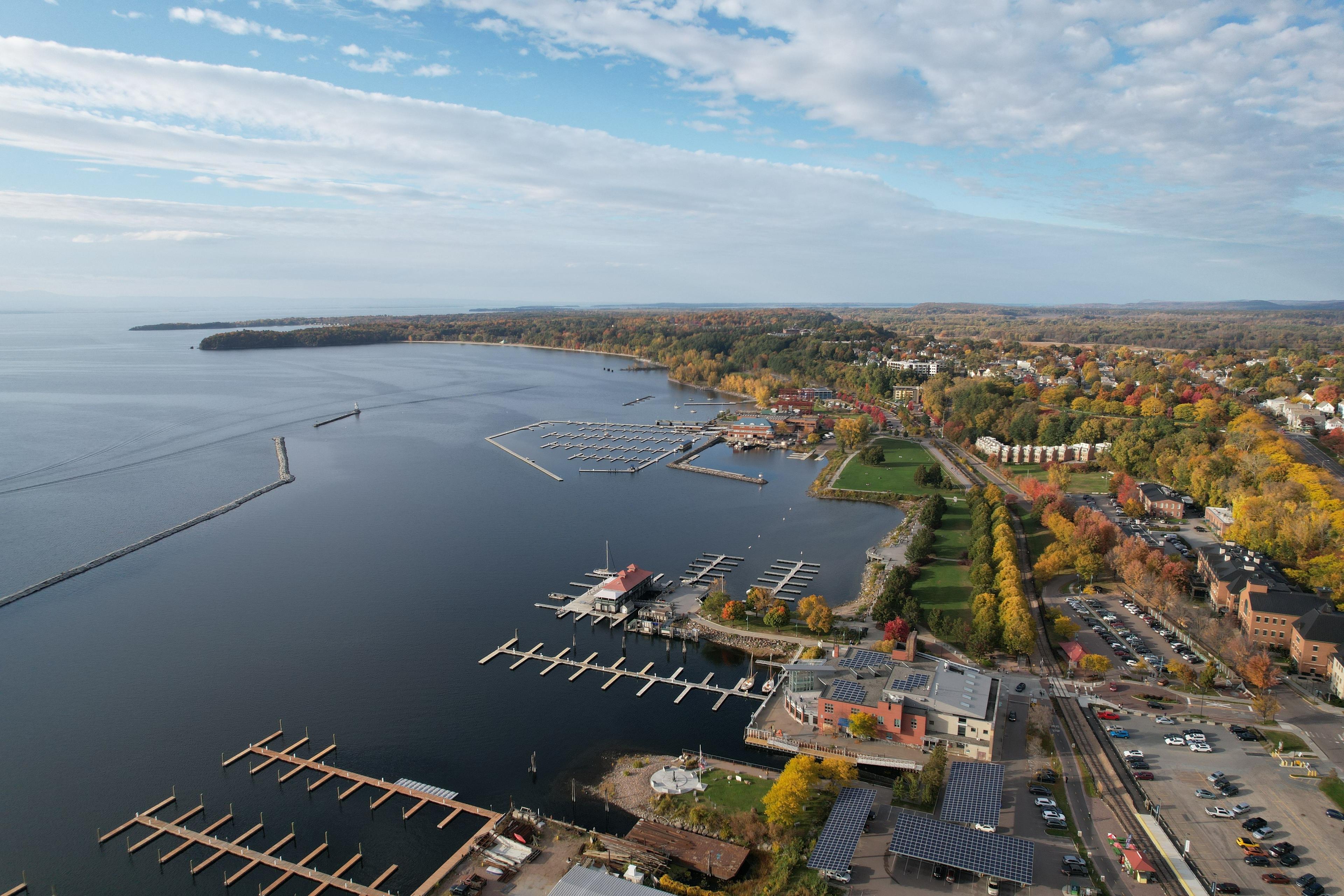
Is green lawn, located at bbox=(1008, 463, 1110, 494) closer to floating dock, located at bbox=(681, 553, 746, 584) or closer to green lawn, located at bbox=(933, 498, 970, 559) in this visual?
green lawn, located at bbox=(933, 498, 970, 559)

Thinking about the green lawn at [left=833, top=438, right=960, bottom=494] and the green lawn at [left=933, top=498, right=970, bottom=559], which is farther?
the green lawn at [left=833, top=438, right=960, bottom=494]

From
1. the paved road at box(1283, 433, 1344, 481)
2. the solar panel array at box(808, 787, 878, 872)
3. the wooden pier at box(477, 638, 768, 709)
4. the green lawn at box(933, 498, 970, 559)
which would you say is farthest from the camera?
the paved road at box(1283, 433, 1344, 481)

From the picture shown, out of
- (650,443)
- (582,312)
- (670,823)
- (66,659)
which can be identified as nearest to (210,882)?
(670,823)

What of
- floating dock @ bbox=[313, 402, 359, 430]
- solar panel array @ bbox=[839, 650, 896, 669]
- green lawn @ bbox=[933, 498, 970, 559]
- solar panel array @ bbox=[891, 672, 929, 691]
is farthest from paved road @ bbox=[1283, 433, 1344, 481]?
floating dock @ bbox=[313, 402, 359, 430]

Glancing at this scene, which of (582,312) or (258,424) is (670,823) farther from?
(582,312)

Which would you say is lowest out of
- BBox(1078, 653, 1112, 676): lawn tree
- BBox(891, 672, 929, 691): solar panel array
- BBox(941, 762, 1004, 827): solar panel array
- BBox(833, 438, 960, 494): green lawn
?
BBox(941, 762, 1004, 827): solar panel array

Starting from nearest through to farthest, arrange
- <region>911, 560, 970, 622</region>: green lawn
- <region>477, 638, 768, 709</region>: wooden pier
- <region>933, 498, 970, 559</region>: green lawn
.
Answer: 1. <region>477, 638, 768, 709</region>: wooden pier
2. <region>911, 560, 970, 622</region>: green lawn
3. <region>933, 498, 970, 559</region>: green lawn

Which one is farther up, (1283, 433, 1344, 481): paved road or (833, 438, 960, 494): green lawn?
(1283, 433, 1344, 481): paved road

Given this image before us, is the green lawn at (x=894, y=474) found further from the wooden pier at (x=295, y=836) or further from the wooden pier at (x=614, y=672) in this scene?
the wooden pier at (x=295, y=836)
